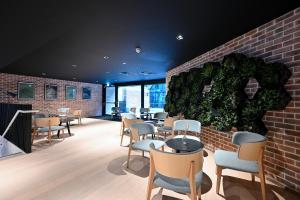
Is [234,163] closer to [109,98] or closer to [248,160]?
[248,160]

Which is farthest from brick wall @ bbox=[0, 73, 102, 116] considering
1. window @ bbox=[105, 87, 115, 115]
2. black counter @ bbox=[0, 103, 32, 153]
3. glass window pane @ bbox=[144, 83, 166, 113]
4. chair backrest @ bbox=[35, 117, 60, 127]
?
black counter @ bbox=[0, 103, 32, 153]

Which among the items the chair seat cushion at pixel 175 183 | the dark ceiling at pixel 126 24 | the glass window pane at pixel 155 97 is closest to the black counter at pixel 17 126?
the dark ceiling at pixel 126 24

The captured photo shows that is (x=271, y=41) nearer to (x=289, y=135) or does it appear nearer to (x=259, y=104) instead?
(x=259, y=104)

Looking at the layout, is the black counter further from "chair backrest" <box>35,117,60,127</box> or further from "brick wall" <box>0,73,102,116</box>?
"brick wall" <box>0,73,102,116</box>

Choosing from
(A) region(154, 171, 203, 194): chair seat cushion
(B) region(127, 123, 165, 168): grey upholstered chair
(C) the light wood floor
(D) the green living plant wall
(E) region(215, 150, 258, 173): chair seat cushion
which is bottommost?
(C) the light wood floor

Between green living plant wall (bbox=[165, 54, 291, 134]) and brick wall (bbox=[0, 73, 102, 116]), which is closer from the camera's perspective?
green living plant wall (bbox=[165, 54, 291, 134])

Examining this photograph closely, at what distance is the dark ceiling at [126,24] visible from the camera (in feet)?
6.97

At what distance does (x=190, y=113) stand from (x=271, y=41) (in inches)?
89.4

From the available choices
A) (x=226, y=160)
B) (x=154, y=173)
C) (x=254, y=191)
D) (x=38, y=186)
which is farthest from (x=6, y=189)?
(x=254, y=191)

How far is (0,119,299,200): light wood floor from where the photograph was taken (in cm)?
225

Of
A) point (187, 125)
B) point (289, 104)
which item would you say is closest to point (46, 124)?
point (187, 125)

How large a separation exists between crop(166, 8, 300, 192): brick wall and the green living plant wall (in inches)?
4.0

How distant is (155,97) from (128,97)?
2455mm

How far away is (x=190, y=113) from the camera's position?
4281mm
